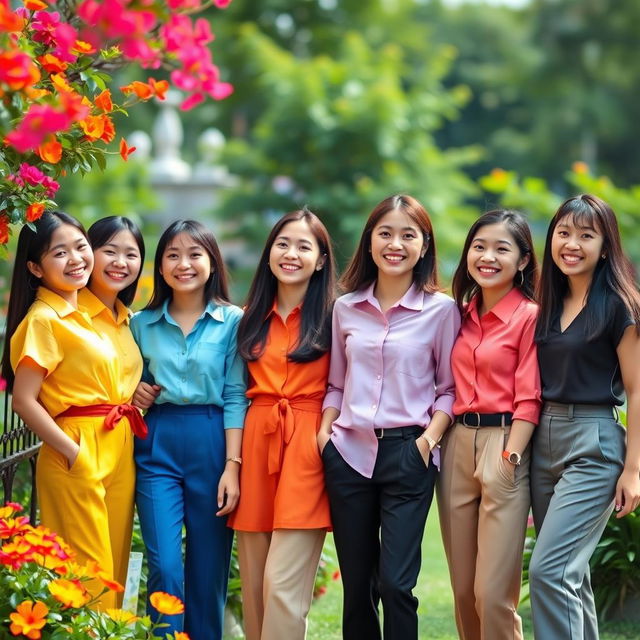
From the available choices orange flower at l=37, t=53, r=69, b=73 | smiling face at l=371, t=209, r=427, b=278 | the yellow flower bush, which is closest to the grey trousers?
smiling face at l=371, t=209, r=427, b=278

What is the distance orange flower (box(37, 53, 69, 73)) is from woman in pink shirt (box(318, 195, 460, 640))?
5.06 ft

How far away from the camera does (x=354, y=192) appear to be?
17.9 metres

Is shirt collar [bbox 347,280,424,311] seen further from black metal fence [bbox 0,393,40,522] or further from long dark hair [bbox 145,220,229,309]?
black metal fence [bbox 0,393,40,522]

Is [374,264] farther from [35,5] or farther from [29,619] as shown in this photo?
[29,619]

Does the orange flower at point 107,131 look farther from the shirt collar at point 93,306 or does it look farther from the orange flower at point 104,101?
the shirt collar at point 93,306

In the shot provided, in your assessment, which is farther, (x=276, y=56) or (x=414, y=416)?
(x=276, y=56)

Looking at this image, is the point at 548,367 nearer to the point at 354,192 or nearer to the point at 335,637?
the point at 335,637

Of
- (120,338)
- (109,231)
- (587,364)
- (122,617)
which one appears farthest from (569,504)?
(109,231)

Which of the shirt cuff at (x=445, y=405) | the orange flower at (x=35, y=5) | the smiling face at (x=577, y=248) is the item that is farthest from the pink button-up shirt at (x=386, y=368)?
the orange flower at (x=35, y=5)

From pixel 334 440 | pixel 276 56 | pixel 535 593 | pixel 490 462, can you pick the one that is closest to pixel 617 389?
pixel 490 462

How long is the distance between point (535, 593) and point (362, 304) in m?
1.33

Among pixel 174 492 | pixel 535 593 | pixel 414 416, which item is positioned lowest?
pixel 535 593

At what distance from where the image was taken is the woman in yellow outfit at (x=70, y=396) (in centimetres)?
419

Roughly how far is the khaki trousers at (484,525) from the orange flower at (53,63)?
6.67ft
